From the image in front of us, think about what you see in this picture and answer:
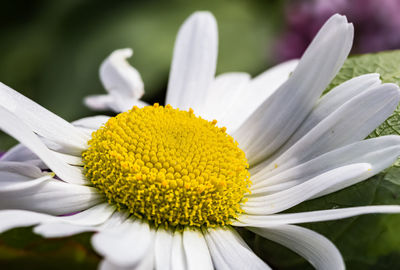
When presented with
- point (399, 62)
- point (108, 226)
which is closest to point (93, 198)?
point (108, 226)

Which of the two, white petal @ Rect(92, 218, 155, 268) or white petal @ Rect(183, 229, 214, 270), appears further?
white petal @ Rect(183, 229, 214, 270)

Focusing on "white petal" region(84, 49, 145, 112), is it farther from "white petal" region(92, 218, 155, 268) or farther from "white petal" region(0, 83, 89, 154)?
"white petal" region(92, 218, 155, 268)

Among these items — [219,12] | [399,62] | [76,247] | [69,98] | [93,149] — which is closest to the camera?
[76,247]

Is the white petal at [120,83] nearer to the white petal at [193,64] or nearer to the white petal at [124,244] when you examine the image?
the white petal at [193,64]

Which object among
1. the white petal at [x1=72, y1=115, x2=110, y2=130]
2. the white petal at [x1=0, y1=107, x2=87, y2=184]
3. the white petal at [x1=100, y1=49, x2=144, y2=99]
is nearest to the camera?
the white petal at [x1=0, y1=107, x2=87, y2=184]

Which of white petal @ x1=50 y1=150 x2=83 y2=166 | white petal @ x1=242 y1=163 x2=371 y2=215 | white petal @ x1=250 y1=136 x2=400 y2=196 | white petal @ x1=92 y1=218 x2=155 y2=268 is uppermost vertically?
white petal @ x1=50 y1=150 x2=83 y2=166

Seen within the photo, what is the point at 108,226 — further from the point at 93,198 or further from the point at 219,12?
the point at 219,12

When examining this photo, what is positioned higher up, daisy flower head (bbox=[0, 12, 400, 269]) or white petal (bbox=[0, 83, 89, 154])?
white petal (bbox=[0, 83, 89, 154])

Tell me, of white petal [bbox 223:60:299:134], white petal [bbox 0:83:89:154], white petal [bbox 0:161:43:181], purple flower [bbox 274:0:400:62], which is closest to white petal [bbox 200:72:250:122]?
white petal [bbox 223:60:299:134]
